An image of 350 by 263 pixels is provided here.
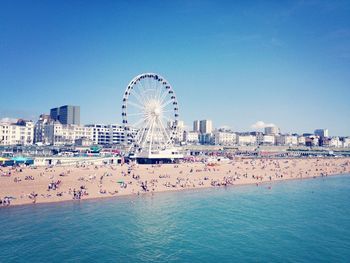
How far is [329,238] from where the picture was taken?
2555 cm

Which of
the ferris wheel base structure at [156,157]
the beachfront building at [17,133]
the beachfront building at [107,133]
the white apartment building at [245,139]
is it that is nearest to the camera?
the ferris wheel base structure at [156,157]

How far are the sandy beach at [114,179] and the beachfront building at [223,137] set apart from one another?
3607 inches

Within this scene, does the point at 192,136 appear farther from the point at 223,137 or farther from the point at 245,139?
the point at 245,139

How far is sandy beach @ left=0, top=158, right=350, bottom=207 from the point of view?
119 feet

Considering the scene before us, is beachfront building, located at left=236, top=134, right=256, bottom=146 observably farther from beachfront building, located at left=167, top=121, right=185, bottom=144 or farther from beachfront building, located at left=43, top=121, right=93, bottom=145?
beachfront building, located at left=43, top=121, right=93, bottom=145

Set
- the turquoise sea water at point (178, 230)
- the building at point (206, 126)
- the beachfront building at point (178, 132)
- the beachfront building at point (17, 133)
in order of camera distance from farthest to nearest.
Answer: the building at point (206, 126) → the beachfront building at point (17, 133) → the beachfront building at point (178, 132) → the turquoise sea water at point (178, 230)

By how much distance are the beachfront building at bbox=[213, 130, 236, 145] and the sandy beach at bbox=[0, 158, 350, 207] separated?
3607 inches

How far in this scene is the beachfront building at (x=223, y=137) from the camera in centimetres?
15950

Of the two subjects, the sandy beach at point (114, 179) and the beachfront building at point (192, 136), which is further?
the beachfront building at point (192, 136)

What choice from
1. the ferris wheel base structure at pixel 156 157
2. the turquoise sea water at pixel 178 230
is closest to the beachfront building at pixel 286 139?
the ferris wheel base structure at pixel 156 157

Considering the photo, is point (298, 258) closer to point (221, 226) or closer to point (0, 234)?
point (221, 226)

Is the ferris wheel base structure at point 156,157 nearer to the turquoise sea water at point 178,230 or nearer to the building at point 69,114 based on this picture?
the turquoise sea water at point 178,230

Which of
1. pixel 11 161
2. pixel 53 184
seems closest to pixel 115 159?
pixel 11 161

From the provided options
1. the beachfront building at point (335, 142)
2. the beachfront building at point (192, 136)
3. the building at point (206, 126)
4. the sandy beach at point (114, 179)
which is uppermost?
the building at point (206, 126)
